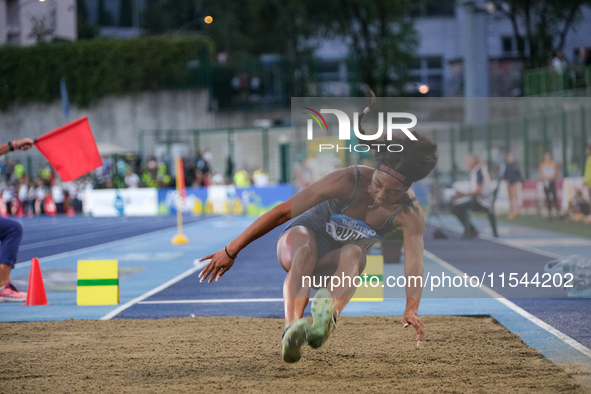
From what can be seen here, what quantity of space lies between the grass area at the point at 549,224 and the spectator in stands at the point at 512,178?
22 centimetres

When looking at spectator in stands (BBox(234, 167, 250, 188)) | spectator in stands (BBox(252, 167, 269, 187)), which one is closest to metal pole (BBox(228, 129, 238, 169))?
spectator in stands (BBox(252, 167, 269, 187))

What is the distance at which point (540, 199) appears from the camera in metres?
21.3

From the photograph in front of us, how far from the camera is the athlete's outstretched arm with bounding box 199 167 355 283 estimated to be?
5.48 meters

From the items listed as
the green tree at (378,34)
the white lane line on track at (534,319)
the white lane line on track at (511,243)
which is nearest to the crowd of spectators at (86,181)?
the green tree at (378,34)

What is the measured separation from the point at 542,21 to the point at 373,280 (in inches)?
1596

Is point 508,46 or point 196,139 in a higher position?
point 508,46

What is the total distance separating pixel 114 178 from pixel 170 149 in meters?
4.79

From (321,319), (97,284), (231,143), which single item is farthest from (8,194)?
(321,319)

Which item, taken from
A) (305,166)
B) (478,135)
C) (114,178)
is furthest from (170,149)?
(305,166)

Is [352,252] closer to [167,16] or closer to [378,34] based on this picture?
[378,34]

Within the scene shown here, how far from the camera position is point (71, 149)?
346 inches

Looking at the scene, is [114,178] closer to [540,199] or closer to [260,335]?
[540,199]

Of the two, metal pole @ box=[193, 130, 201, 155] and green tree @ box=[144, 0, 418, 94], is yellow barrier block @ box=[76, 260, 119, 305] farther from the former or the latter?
green tree @ box=[144, 0, 418, 94]

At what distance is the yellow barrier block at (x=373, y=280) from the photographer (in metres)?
7.84
